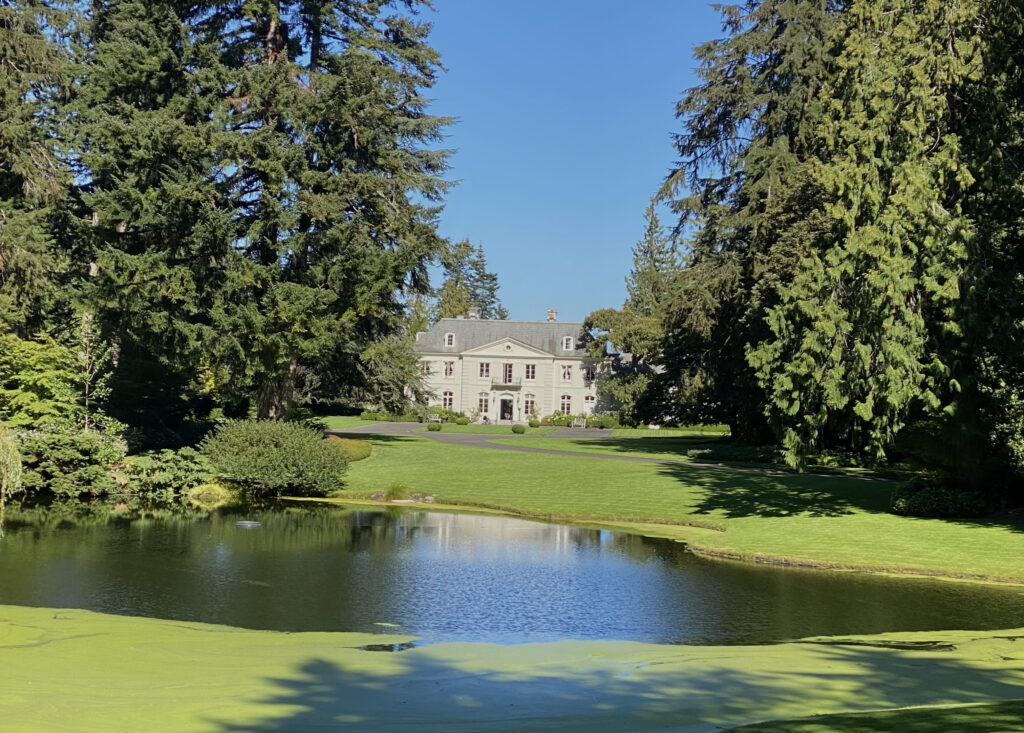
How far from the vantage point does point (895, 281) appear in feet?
65.8

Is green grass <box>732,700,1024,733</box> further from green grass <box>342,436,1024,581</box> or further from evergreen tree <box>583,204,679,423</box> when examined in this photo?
evergreen tree <box>583,204,679,423</box>

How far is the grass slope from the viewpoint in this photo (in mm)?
8016

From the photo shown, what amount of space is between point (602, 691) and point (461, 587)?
6.53m

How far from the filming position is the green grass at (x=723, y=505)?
18.9m

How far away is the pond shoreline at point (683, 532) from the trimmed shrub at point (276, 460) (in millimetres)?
567

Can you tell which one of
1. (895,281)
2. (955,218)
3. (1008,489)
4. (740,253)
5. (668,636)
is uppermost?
(740,253)

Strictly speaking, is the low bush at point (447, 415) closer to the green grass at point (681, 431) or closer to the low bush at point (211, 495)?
the green grass at point (681, 431)

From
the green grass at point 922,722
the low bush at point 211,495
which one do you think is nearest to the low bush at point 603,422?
the low bush at point 211,495

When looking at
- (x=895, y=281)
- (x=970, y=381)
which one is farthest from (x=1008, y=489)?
(x=895, y=281)

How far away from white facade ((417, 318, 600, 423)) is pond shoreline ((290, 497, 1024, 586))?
5635 centimetres

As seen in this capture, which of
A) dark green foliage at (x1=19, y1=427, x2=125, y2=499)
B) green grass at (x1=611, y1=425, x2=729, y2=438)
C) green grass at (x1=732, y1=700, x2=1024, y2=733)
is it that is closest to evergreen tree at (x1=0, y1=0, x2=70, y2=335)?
dark green foliage at (x1=19, y1=427, x2=125, y2=499)

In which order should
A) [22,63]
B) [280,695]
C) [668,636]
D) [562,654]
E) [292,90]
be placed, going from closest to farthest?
[280,695], [562,654], [668,636], [292,90], [22,63]

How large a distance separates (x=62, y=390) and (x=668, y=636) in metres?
23.4

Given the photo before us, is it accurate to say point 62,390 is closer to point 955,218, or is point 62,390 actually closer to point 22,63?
point 22,63
